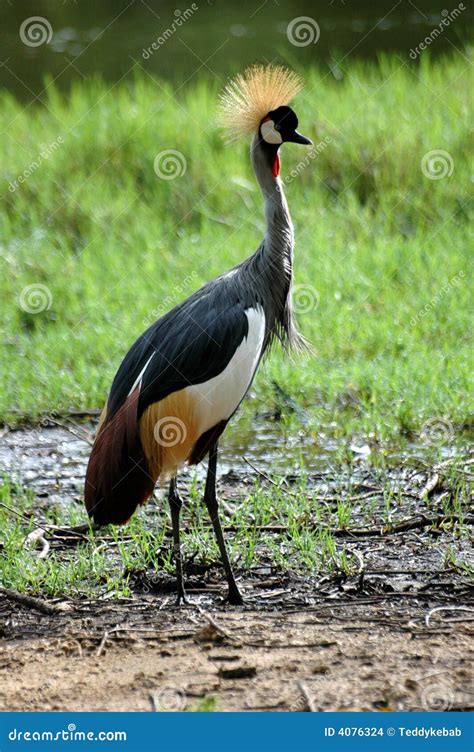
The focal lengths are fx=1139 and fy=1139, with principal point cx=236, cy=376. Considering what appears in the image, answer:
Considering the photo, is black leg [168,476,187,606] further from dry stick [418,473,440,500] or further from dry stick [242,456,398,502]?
dry stick [418,473,440,500]

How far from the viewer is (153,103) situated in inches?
408

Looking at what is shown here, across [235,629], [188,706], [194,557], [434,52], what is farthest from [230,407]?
[434,52]

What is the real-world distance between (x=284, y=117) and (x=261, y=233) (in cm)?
349

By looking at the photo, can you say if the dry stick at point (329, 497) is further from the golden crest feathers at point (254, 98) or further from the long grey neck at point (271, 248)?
the golden crest feathers at point (254, 98)

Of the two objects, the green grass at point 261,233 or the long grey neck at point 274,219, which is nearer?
the long grey neck at point 274,219

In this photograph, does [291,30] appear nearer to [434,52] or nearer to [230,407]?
[434,52]

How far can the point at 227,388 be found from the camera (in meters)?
4.46

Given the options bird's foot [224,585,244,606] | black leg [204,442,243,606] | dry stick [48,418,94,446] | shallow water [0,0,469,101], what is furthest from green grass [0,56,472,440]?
shallow water [0,0,469,101]

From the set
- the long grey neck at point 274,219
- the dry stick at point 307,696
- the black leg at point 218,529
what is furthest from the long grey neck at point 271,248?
the dry stick at point 307,696

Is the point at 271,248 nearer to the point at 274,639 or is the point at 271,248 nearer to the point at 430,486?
the point at 430,486

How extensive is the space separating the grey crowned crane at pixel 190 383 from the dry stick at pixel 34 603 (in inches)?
13.9

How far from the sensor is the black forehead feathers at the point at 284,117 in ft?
15.8

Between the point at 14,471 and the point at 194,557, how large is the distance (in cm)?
152

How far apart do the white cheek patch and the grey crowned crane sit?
5 centimetres
